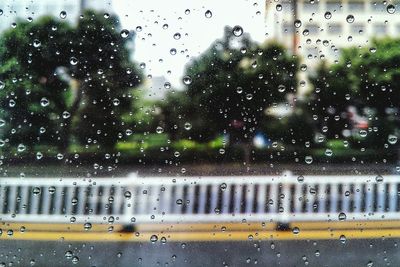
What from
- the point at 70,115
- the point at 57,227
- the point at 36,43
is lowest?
the point at 57,227

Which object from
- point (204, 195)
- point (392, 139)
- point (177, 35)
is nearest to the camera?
point (177, 35)

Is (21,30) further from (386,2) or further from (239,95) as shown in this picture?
(386,2)

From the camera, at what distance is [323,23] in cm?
139

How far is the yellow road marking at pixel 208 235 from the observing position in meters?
1.54

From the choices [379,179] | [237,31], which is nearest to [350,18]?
[237,31]

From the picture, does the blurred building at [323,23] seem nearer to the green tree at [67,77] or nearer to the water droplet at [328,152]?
the water droplet at [328,152]

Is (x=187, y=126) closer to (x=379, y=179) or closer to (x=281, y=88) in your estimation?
(x=281, y=88)

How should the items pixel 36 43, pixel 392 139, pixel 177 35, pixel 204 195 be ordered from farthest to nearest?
pixel 204 195
pixel 392 139
pixel 36 43
pixel 177 35

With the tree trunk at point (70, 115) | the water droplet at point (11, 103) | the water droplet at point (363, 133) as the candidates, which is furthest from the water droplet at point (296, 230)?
the water droplet at point (11, 103)

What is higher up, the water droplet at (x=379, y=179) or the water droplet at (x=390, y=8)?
the water droplet at (x=390, y=8)

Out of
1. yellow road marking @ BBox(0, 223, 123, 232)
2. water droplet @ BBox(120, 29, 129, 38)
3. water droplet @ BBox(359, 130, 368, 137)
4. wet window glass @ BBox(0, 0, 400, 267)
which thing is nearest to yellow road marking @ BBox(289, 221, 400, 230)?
wet window glass @ BBox(0, 0, 400, 267)

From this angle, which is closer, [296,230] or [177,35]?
[177,35]

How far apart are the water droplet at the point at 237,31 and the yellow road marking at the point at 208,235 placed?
80cm

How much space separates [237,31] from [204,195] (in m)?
0.72
